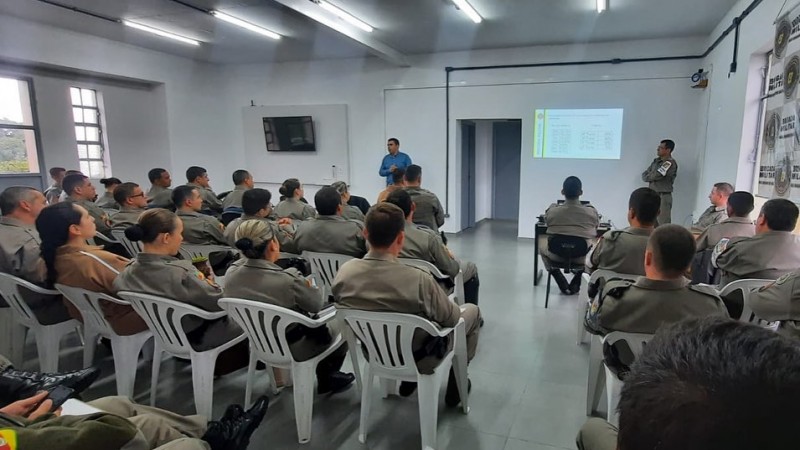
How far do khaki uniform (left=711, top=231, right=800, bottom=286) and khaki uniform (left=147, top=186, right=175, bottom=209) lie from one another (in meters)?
4.99

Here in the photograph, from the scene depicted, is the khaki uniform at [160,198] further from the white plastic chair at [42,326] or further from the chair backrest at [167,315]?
the chair backrest at [167,315]

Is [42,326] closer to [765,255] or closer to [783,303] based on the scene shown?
[783,303]

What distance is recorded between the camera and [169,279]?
2176mm

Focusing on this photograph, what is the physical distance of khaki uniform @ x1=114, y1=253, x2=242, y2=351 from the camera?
2172 mm

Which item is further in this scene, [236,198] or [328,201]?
[236,198]

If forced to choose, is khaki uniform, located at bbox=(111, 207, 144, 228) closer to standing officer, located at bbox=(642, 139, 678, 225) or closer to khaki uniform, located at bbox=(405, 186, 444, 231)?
khaki uniform, located at bbox=(405, 186, 444, 231)

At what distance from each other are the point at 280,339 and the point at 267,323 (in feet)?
0.34

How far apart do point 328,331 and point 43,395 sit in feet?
3.86

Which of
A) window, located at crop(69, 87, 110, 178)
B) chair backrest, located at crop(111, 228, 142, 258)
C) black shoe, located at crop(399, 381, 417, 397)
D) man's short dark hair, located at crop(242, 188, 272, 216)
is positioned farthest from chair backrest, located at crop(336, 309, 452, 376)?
window, located at crop(69, 87, 110, 178)

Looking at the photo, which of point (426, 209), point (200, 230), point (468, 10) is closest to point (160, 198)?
point (200, 230)

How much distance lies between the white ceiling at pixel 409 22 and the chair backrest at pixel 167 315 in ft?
11.1

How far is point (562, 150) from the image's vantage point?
6.88 meters

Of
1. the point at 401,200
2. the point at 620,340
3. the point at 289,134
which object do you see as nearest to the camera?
the point at 620,340

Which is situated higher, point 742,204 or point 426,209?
point 742,204
